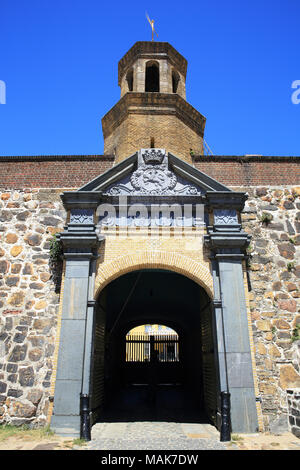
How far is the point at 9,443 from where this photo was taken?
5.71 meters

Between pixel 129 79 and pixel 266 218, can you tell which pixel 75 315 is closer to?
pixel 266 218

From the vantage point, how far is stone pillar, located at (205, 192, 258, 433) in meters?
6.37

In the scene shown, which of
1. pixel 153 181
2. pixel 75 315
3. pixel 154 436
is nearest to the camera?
pixel 154 436

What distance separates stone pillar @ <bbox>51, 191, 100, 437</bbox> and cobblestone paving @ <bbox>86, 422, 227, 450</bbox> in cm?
69

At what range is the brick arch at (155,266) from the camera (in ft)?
23.8

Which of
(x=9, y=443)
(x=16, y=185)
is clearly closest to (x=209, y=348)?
(x=9, y=443)

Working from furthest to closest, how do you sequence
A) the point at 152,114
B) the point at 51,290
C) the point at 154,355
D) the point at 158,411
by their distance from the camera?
1. the point at 154,355
2. the point at 152,114
3. the point at 158,411
4. the point at 51,290

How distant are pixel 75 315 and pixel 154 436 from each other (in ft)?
8.74

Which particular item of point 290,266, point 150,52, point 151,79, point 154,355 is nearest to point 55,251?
point 154,355

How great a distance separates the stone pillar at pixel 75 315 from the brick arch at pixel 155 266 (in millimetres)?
303

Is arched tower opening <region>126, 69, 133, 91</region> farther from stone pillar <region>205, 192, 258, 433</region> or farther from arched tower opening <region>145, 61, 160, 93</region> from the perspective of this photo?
stone pillar <region>205, 192, 258, 433</region>

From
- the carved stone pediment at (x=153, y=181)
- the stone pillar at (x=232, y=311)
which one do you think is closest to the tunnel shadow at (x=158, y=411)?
the stone pillar at (x=232, y=311)

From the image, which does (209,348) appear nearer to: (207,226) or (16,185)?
(207,226)

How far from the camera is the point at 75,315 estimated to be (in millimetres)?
6922
